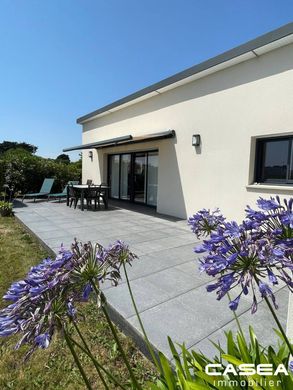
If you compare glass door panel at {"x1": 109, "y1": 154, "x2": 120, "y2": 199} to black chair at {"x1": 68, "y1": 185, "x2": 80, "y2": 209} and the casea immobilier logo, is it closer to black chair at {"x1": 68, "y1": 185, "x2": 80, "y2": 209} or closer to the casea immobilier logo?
black chair at {"x1": 68, "y1": 185, "x2": 80, "y2": 209}

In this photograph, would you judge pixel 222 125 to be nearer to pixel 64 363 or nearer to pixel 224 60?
pixel 224 60

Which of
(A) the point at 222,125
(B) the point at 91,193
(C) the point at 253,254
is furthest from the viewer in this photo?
(B) the point at 91,193

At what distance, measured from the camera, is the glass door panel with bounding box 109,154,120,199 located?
13898mm

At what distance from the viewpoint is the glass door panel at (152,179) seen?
35.9ft

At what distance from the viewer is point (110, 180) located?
1456 cm

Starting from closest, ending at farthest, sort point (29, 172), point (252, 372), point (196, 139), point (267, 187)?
point (252, 372)
point (267, 187)
point (196, 139)
point (29, 172)

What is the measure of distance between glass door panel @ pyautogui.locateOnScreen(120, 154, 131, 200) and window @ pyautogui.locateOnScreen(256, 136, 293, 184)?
724 cm

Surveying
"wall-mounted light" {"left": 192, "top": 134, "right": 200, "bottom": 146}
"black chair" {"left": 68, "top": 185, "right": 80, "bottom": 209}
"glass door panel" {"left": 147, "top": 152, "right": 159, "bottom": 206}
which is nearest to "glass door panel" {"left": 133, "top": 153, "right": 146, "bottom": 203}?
"glass door panel" {"left": 147, "top": 152, "right": 159, "bottom": 206}

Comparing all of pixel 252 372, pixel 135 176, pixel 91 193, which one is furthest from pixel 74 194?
pixel 252 372

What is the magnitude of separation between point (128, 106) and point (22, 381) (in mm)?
11250

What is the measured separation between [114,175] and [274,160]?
Result: 922 cm

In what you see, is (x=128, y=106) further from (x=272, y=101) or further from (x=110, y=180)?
(x=272, y=101)

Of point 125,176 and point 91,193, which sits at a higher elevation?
point 125,176

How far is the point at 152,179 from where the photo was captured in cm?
1122
